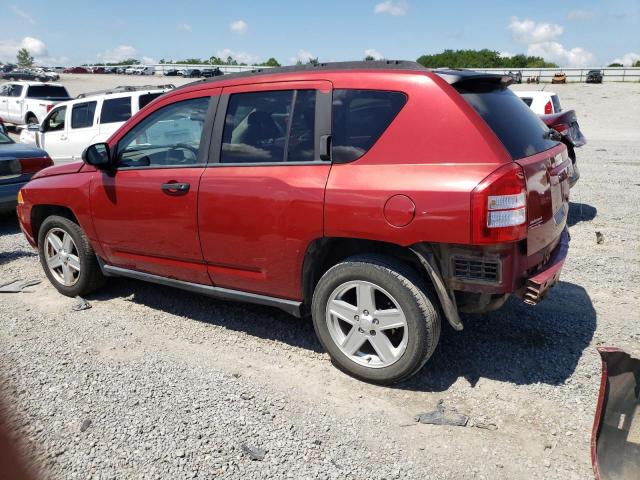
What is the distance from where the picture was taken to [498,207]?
2.88m

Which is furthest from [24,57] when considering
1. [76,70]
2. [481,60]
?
[481,60]

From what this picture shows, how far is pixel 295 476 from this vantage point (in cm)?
267

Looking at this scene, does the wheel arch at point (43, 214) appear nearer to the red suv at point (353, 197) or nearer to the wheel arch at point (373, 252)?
the red suv at point (353, 197)

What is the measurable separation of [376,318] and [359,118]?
48.9 inches

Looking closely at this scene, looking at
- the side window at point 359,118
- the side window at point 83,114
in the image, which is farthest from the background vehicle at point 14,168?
the side window at point 359,118

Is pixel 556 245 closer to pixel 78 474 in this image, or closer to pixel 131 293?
pixel 78 474

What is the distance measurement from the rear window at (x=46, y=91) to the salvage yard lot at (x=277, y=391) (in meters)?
16.7

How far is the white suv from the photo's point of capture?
10547mm

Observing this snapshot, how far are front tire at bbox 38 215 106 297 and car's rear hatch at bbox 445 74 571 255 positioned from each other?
352 centimetres

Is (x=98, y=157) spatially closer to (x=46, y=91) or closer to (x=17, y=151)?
(x=17, y=151)

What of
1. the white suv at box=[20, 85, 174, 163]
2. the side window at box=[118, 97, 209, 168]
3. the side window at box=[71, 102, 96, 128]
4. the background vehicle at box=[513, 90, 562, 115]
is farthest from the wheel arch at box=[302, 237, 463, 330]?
the side window at box=[71, 102, 96, 128]

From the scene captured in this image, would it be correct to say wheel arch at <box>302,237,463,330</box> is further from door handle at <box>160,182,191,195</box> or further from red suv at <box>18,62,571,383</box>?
door handle at <box>160,182,191,195</box>

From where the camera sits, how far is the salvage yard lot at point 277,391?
278 cm

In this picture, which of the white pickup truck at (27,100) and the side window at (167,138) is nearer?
the side window at (167,138)
